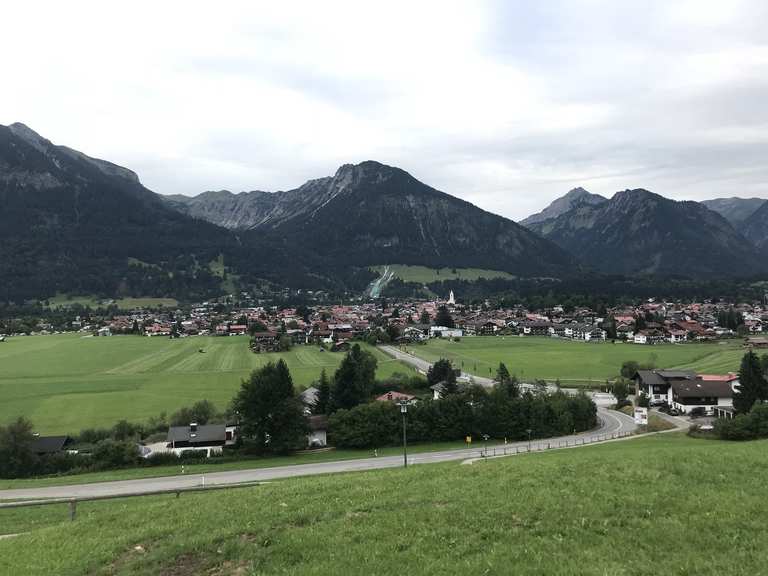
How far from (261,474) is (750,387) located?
43.2 m

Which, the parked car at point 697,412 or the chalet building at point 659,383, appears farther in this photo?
the chalet building at point 659,383

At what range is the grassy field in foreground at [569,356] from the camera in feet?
269

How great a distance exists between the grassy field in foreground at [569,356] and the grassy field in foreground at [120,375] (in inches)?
569

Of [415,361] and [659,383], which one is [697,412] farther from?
Answer: [415,361]

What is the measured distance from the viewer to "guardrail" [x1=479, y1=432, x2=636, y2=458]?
4000cm

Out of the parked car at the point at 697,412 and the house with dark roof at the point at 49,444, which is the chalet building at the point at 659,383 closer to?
the parked car at the point at 697,412

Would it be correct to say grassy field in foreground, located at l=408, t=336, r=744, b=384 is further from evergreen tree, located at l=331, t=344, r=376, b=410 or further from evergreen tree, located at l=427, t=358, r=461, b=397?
evergreen tree, located at l=331, t=344, r=376, b=410

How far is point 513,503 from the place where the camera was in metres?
11.6

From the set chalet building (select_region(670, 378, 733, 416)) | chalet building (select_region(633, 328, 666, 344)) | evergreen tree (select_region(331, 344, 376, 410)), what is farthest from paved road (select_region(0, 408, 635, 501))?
chalet building (select_region(633, 328, 666, 344))

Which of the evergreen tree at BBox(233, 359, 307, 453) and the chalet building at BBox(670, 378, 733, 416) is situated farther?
Result: the chalet building at BBox(670, 378, 733, 416)

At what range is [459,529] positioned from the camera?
10492 millimetres

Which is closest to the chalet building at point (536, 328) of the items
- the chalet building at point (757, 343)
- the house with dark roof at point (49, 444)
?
the chalet building at point (757, 343)

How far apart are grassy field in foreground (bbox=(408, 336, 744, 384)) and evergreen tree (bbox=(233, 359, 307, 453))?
42477 millimetres

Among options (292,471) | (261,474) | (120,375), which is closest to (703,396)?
(292,471)
